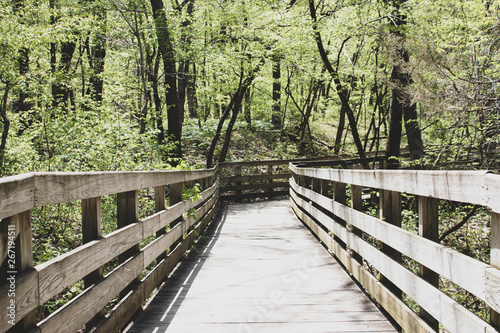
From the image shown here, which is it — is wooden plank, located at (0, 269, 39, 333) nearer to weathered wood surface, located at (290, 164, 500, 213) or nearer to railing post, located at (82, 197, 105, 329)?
railing post, located at (82, 197, 105, 329)

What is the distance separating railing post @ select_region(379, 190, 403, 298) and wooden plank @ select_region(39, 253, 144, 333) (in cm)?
208

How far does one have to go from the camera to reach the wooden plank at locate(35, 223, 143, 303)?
182 centimetres

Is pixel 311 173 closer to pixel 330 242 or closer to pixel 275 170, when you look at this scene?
pixel 330 242

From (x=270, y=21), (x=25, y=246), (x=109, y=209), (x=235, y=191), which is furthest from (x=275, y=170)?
(x=25, y=246)

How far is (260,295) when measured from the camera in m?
3.63

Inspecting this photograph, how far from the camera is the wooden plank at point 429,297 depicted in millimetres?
1853

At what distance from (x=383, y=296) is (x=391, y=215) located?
0.66 meters

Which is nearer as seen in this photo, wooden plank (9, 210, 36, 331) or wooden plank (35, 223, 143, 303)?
wooden plank (9, 210, 36, 331)

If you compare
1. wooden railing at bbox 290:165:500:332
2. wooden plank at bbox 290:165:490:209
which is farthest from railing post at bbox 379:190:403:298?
wooden plank at bbox 290:165:490:209

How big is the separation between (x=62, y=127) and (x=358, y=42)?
8.55 m

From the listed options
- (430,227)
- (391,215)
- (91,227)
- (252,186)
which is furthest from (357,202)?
(252,186)

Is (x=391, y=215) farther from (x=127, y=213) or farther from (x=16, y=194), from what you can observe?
(x=16, y=194)

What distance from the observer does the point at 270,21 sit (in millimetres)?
11930

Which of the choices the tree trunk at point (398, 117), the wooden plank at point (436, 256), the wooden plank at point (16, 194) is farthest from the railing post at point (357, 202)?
the tree trunk at point (398, 117)
